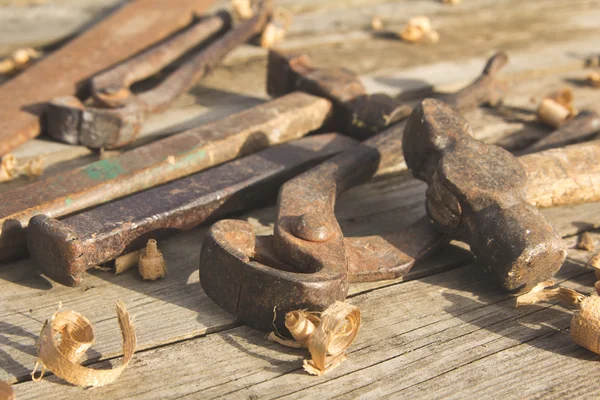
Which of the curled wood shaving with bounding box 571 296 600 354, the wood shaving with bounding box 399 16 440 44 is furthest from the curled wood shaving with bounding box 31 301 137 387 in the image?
the wood shaving with bounding box 399 16 440 44

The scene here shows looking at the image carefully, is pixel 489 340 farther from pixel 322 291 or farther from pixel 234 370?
pixel 234 370

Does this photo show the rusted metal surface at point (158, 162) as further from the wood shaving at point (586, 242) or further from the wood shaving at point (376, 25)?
the wood shaving at point (376, 25)

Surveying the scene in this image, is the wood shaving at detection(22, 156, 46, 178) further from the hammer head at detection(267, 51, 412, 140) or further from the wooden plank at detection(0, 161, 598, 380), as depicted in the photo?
the hammer head at detection(267, 51, 412, 140)

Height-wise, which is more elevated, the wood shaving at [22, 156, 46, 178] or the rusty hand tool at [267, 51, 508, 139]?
the rusty hand tool at [267, 51, 508, 139]

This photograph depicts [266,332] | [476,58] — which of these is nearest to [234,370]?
[266,332]

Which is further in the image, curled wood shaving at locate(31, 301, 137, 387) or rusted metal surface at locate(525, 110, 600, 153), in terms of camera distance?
rusted metal surface at locate(525, 110, 600, 153)

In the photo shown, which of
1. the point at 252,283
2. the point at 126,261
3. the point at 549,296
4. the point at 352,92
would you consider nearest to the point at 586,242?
the point at 549,296
